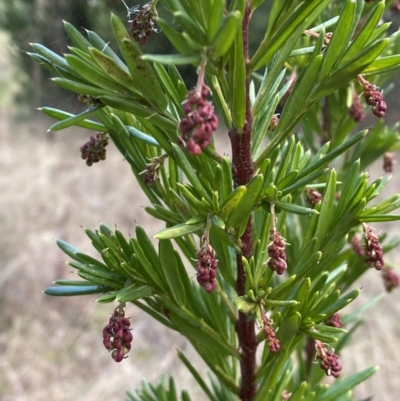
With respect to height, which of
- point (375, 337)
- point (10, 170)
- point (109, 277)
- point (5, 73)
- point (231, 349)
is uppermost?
point (5, 73)

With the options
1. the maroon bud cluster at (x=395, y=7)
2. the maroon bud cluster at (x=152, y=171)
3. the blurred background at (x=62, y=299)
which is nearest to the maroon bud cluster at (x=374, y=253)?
the maroon bud cluster at (x=152, y=171)

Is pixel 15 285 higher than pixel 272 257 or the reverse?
higher

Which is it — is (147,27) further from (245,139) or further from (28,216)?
(28,216)

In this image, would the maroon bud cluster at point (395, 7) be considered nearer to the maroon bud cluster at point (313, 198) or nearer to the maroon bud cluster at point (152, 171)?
the maroon bud cluster at point (313, 198)

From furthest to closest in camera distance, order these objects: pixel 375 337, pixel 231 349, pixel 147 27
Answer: pixel 375 337
pixel 231 349
pixel 147 27

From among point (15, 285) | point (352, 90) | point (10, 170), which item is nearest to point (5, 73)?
point (10, 170)

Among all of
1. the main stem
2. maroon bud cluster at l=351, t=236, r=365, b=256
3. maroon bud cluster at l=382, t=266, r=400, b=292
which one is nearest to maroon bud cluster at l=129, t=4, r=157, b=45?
the main stem
